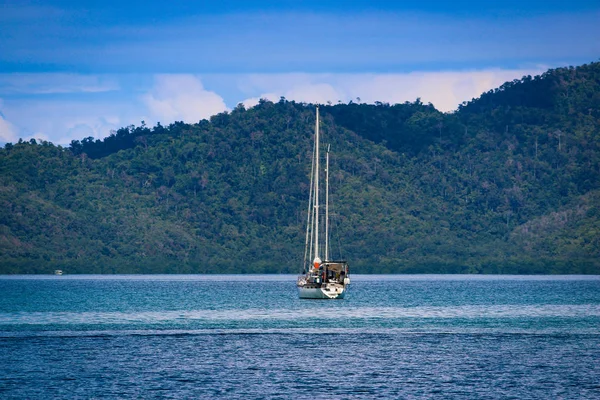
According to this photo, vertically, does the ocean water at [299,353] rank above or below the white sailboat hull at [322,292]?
below

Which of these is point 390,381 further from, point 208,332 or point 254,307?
point 254,307

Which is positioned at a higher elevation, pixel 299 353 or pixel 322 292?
pixel 322 292

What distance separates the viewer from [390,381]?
157ft

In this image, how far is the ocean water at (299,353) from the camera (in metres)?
45.7

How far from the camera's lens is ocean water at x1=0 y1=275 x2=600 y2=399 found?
45688mm

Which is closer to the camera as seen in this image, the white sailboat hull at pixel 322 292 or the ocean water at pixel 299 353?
the ocean water at pixel 299 353

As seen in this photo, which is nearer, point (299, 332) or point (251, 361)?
point (251, 361)

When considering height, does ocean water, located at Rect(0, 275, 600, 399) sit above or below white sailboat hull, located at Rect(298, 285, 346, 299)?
below

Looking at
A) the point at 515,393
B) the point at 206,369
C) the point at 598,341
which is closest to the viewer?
the point at 515,393

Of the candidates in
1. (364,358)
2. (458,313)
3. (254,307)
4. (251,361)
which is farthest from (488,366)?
(254,307)

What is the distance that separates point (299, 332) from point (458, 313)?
28.9 metres

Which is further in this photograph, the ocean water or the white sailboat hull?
the white sailboat hull

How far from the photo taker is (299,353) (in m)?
59.0

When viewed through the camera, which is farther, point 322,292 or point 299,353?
point 322,292
